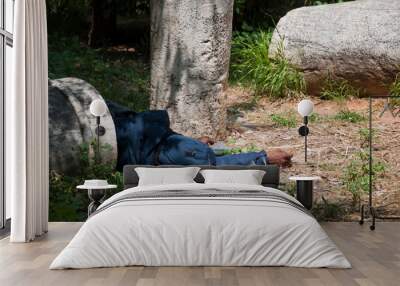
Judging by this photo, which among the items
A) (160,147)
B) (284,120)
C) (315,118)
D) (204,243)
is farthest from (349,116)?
(204,243)

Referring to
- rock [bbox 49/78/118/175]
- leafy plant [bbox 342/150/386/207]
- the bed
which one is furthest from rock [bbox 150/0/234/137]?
the bed

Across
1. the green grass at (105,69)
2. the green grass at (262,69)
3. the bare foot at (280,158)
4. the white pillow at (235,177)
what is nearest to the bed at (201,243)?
the white pillow at (235,177)

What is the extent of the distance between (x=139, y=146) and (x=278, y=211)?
9.18 ft

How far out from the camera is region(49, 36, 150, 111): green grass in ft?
27.3

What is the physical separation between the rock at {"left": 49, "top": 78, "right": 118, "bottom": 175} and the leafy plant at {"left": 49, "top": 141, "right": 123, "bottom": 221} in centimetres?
6

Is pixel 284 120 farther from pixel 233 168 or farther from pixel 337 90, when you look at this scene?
pixel 233 168

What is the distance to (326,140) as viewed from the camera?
7336 mm

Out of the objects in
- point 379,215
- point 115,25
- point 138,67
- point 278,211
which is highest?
point 115,25

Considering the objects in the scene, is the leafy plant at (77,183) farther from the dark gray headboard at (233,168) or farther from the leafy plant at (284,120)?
the leafy plant at (284,120)

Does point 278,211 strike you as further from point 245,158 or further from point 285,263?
point 245,158

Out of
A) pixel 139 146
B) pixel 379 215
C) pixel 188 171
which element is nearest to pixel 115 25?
pixel 139 146

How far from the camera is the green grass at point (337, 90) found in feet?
25.3

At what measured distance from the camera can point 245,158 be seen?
6.73m

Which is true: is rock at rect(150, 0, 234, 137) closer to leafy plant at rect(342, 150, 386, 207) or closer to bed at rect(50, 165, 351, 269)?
leafy plant at rect(342, 150, 386, 207)
